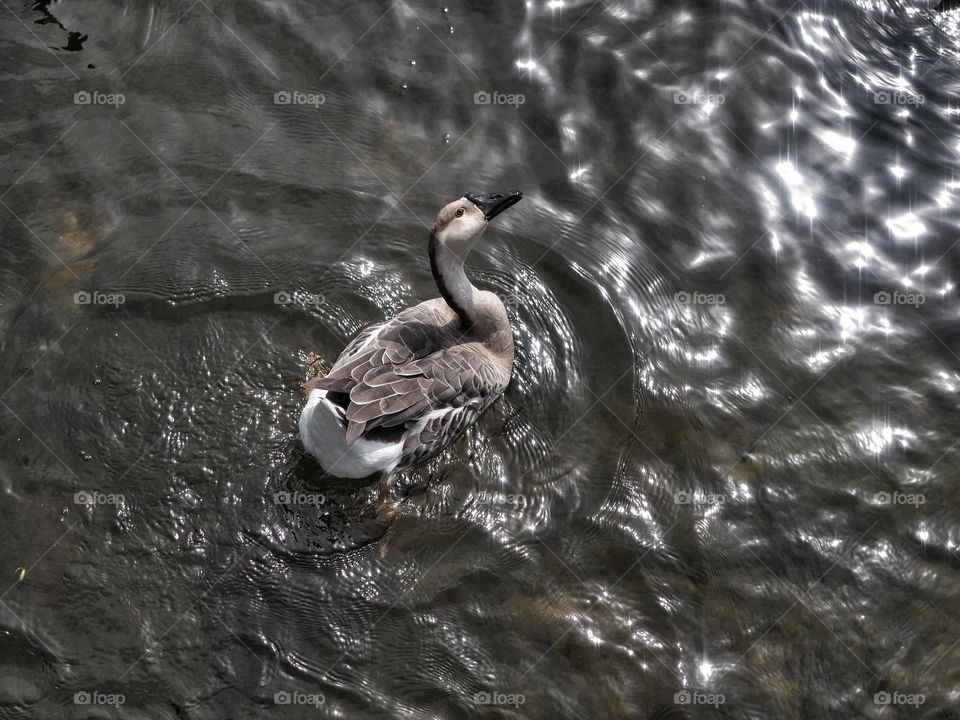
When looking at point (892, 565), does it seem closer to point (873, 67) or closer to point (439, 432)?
point (439, 432)

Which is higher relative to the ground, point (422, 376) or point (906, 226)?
point (906, 226)

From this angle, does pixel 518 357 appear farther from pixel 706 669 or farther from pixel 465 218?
pixel 706 669

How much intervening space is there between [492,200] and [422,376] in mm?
1425

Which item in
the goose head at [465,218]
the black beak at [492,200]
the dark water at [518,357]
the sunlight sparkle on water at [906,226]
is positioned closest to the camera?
the dark water at [518,357]

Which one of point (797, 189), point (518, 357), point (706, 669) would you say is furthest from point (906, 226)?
point (706, 669)

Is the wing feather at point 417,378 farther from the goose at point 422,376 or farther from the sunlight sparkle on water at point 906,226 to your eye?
the sunlight sparkle on water at point 906,226

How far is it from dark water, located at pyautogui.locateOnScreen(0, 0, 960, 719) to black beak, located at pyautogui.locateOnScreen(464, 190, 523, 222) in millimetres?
1077

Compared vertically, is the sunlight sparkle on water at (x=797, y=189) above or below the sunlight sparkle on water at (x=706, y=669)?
above

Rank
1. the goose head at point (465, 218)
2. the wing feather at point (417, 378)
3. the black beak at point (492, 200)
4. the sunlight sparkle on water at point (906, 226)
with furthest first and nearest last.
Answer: the sunlight sparkle on water at point (906, 226) < the black beak at point (492, 200) < the goose head at point (465, 218) < the wing feather at point (417, 378)

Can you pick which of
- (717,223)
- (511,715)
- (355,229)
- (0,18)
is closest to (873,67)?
(717,223)

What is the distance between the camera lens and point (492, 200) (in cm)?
633

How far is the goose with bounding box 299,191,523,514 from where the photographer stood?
5762 millimetres

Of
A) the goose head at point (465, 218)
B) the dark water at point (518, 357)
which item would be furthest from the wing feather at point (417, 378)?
the goose head at point (465, 218)

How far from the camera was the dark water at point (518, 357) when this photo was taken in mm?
5832
